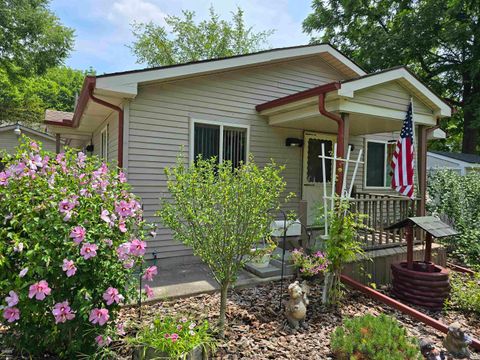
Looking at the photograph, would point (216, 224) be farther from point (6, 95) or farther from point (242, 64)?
point (6, 95)

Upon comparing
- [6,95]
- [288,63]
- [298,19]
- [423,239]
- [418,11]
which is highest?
[298,19]

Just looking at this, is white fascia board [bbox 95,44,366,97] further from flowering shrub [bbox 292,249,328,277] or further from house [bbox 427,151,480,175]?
house [bbox 427,151,480,175]

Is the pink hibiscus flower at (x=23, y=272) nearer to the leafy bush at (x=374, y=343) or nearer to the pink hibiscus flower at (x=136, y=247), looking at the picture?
the pink hibiscus flower at (x=136, y=247)

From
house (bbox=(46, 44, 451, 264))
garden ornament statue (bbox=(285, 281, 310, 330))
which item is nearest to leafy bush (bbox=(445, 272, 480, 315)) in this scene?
house (bbox=(46, 44, 451, 264))

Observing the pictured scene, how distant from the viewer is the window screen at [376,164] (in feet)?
26.5

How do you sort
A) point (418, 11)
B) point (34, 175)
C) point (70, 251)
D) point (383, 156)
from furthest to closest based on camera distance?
point (418, 11) → point (383, 156) → point (34, 175) → point (70, 251)

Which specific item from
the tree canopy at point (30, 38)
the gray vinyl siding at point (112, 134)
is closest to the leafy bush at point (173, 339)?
the gray vinyl siding at point (112, 134)

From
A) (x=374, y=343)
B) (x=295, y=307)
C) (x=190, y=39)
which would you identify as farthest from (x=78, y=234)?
(x=190, y=39)

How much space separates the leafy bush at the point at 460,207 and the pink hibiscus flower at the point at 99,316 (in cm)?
639

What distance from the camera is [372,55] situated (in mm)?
17156

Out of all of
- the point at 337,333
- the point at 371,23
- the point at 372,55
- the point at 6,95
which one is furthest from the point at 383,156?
the point at 6,95

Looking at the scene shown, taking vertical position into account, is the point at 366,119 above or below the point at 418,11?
below

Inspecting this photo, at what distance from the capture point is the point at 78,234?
6.96 feet

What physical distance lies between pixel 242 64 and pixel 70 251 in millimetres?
4658
